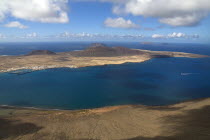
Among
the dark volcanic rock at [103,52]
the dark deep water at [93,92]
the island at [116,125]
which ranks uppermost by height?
the dark volcanic rock at [103,52]

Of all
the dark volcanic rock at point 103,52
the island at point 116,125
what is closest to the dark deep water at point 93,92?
the island at point 116,125

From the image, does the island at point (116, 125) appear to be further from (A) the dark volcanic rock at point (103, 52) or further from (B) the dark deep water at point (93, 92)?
(A) the dark volcanic rock at point (103, 52)

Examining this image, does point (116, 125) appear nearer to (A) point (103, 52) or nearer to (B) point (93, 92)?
(B) point (93, 92)

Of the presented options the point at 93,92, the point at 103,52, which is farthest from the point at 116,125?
the point at 103,52

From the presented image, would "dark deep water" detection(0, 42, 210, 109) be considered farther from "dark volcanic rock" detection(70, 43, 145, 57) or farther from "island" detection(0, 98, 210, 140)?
"dark volcanic rock" detection(70, 43, 145, 57)

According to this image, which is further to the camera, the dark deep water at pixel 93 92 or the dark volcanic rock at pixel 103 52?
the dark volcanic rock at pixel 103 52

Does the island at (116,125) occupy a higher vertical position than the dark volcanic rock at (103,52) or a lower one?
lower

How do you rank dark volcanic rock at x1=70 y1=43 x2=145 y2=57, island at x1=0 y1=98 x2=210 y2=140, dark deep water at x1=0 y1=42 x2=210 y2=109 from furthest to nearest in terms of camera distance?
dark volcanic rock at x1=70 y1=43 x2=145 y2=57 → dark deep water at x1=0 y1=42 x2=210 y2=109 → island at x1=0 y1=98 x2=210 y2=140

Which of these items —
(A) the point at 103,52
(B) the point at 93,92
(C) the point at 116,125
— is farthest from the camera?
(A) the point at 103,52

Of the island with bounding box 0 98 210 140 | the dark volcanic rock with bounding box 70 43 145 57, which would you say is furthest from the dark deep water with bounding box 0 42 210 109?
the dark volcanic rock with bounding box 70 43 145 57
